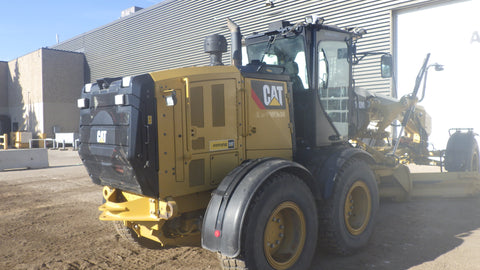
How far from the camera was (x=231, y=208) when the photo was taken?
328 cm

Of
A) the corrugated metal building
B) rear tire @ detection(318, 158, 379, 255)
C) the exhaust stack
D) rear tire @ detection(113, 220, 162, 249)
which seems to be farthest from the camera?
the corrugated metal building

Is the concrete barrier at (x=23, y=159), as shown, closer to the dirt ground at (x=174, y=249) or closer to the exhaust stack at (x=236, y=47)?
the dirt ground at (x=174, y=249)

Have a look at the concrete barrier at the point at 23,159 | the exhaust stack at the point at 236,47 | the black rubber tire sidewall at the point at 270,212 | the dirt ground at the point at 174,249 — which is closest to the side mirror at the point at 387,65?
the exhaust stack at the point at 236,47

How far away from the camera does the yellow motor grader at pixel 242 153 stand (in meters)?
3.32

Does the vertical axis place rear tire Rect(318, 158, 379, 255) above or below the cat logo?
below

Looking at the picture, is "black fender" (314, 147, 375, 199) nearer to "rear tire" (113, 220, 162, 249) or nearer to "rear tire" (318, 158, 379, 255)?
"rear tire" (318, 158, 379, 255)

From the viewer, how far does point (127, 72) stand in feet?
79.4

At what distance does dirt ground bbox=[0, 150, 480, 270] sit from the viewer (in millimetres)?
4188

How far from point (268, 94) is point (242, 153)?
0.71 meters

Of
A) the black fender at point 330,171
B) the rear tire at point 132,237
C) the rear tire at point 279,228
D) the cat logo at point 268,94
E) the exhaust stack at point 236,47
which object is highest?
the exhaust stack at point 236,47

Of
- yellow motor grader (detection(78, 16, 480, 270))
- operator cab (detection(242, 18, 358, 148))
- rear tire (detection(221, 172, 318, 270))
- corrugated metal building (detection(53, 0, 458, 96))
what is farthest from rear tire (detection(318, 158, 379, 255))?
corrugated metal building (detection(53, 0, 458, 96))

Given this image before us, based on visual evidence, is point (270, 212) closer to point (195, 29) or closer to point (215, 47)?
point (215, 47)

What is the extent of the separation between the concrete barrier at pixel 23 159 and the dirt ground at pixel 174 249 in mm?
6183

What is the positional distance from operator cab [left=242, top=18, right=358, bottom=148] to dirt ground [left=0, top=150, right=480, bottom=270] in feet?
4.80
